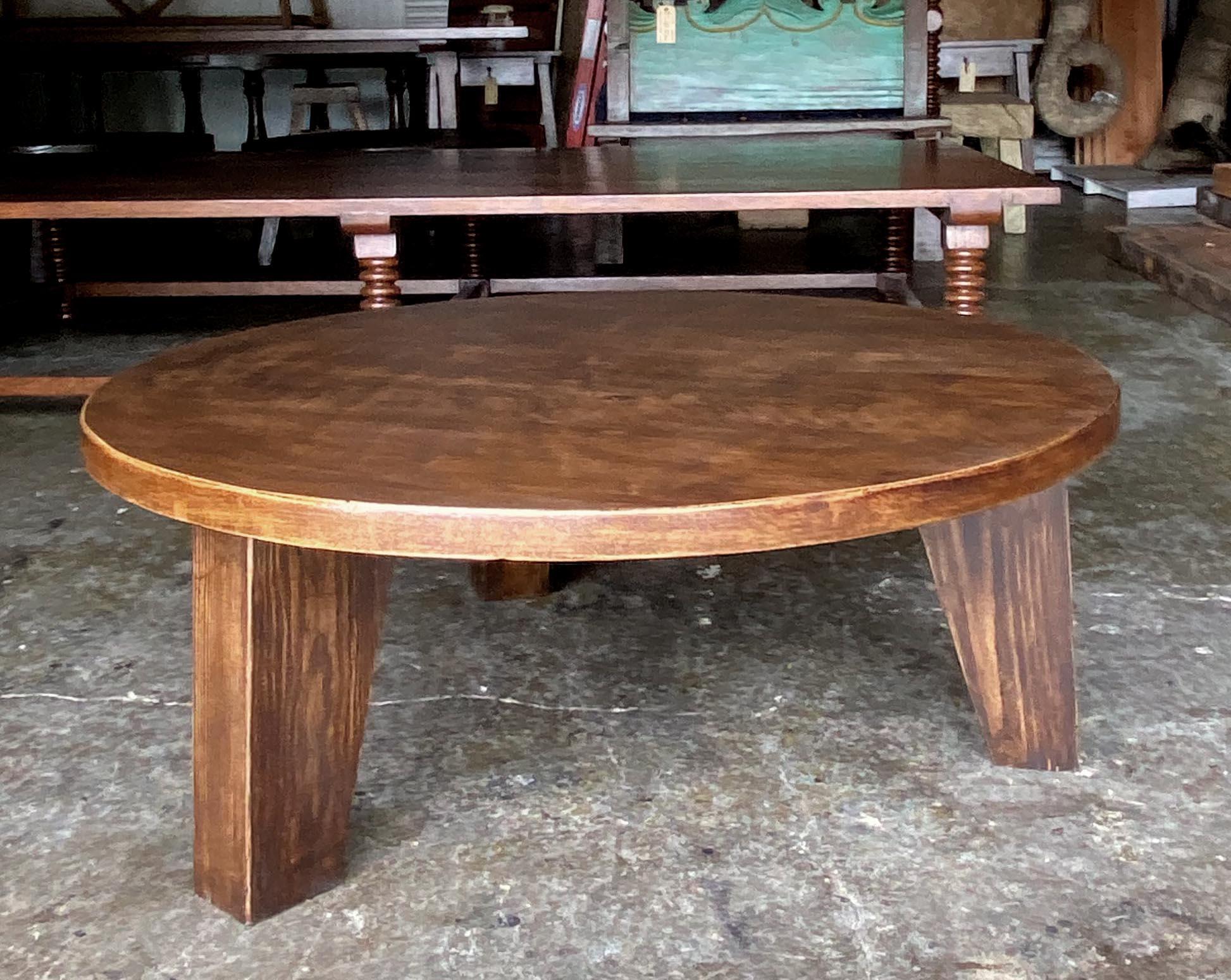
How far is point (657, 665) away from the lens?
1585 millimetres

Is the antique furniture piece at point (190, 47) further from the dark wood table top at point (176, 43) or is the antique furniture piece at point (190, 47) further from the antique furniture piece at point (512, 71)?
the antique furniture piece at point (512, 71)

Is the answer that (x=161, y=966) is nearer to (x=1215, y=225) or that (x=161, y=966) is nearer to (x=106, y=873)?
Answer: (x=106, y=873)

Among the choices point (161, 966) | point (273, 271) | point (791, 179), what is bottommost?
point (161, 966)

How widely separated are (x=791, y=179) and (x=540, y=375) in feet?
4.40

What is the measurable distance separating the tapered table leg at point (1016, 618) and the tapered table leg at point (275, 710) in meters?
0.54

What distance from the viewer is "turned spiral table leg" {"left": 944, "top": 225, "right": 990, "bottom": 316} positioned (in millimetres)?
2225

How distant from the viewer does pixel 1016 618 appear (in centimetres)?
126

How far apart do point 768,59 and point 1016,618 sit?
3112mm

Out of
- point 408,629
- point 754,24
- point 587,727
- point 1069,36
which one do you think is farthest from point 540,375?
point 1069,36

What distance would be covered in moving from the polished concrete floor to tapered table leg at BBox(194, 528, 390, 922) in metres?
0.05

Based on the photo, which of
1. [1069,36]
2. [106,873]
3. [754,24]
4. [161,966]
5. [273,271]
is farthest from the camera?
[1069,36]

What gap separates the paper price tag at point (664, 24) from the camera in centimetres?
396

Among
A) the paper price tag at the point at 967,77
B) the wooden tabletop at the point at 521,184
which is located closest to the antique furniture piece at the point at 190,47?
the paper price tag at the point at 967,77

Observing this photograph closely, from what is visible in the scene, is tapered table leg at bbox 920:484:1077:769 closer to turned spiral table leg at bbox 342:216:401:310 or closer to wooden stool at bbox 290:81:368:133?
turned spiral table leg at bbox 342:216:401:310
